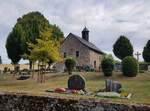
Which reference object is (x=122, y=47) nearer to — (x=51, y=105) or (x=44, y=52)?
(x=44, y=52)

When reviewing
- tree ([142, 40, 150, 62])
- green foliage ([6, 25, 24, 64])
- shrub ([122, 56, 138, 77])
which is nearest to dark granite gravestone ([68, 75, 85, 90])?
shrub ([122, 56, 138, 77])

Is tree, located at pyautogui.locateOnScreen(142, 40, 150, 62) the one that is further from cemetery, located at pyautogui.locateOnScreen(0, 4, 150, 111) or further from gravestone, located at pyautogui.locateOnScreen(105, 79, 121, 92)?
gravestone, located at pyautogui.locateOnScreen(105, 79, 121, 92)

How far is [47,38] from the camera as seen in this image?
51219mm

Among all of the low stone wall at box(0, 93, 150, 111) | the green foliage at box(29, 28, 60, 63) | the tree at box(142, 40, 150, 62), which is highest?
the tree at box(142, 40, 150, 62)

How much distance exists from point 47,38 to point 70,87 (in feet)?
60.8

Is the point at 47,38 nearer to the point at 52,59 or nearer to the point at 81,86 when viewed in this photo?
the point at 52,59

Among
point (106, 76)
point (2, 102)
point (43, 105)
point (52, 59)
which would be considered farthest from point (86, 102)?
point (106, 76)

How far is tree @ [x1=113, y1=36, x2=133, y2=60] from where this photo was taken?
2862 inches

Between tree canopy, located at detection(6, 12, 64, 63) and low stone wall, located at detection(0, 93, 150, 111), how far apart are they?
169ft

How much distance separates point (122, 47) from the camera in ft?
239

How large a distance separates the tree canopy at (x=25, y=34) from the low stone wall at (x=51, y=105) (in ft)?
169

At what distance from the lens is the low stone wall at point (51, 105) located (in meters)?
6.70

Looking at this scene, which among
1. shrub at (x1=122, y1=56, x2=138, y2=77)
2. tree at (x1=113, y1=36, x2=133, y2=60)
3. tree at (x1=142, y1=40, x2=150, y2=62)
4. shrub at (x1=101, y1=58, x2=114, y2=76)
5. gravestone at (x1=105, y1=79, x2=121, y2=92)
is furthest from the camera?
tree at (x1=142, y1=40, x2=150, y2=62)

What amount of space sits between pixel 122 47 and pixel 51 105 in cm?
6628
